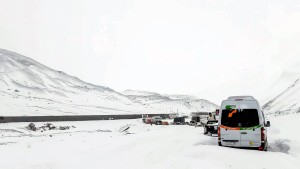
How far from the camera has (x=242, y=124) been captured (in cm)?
1588

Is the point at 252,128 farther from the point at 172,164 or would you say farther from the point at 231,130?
the point at 172,164

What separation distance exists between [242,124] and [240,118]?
28 cm

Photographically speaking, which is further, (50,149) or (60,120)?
(60,120)

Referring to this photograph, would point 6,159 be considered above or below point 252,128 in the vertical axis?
below

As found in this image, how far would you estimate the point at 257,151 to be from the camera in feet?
50.1

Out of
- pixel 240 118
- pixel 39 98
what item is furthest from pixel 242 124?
pixel 39 98

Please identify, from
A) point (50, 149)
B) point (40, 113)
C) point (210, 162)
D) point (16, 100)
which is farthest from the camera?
point (16, 100)

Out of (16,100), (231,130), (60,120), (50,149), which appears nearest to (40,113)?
(16,100)

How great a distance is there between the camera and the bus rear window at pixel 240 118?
15.8 metres

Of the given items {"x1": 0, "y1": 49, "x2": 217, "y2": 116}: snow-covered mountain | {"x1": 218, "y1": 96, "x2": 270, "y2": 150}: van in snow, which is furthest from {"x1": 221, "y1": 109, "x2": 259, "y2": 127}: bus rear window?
{"x1": 0, "y1": 49, "x2": 217, "y2": 116}: snow-covered mountain

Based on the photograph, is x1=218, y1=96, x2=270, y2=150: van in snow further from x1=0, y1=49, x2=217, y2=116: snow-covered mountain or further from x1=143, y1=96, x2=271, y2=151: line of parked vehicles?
x1=0, y1=49, x2=217, y2=116: snow-covered mountain

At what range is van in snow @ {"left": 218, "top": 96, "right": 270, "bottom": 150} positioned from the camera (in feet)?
51.2

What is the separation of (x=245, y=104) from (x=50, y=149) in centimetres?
1101

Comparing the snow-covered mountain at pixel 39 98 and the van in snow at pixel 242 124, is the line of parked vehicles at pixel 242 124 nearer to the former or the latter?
the van in snow at pixel 242 124
